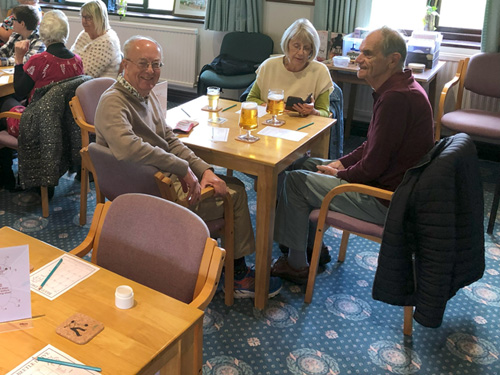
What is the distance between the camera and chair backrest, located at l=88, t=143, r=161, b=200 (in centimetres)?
217

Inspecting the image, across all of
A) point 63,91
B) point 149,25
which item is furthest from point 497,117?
point 149,25

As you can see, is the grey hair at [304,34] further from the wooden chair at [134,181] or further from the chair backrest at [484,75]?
the chair backrest at [484,75]

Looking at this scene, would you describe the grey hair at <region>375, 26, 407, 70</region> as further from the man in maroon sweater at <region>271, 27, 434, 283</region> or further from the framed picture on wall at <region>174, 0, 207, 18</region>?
the framed picture on wall at <region>174, 0, 207, 18</region>

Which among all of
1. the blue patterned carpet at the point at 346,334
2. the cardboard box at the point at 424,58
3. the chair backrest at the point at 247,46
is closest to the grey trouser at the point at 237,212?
the blue patterned carpet at the point at 346,334

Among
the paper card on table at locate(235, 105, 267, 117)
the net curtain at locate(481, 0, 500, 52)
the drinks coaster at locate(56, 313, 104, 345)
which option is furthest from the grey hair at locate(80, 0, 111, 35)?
the drinks coaster at locate(56, 313, 104, 345)

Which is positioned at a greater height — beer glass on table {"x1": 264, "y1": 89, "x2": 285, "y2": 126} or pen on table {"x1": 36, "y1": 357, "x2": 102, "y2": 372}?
beer glass on table {"x1": 264, "y1": 89, "x2": 285, "y2": 126}

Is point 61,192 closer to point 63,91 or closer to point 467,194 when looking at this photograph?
point 63,91

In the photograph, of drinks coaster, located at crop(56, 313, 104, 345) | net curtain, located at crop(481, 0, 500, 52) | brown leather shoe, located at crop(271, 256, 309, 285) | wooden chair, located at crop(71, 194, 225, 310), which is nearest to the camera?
drinks coaster, located at crop(56, 313, 104, 345)

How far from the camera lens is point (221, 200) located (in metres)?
2.41

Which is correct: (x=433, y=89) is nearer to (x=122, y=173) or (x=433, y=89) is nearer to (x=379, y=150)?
(x=379, y=150)

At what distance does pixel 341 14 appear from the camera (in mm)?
4621

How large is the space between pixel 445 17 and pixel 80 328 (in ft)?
14.1

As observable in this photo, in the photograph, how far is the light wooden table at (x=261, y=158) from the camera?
232 cm

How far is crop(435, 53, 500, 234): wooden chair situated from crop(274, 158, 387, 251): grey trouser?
70.2 inches
